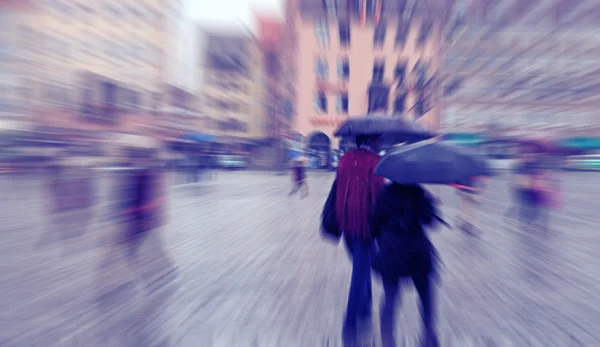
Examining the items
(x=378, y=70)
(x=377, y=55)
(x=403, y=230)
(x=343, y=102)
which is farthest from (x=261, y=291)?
(x=343, y=102)

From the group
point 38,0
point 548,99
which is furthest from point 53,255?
point 548,99

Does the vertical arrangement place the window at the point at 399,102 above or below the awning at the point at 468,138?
above

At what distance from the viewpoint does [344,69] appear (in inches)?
396

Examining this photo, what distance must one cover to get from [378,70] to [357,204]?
14.5ft

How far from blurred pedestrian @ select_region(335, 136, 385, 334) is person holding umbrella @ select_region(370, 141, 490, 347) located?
0.15 metres

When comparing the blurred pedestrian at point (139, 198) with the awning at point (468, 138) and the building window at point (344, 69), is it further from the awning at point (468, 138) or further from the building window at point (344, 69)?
the building window at point (344, 69)

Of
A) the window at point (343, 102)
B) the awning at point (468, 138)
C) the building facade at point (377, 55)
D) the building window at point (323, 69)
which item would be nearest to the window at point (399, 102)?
the building facade at point (377, 55)

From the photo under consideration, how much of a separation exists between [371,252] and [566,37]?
180 centimetres

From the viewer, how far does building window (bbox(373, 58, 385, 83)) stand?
7.00 metres

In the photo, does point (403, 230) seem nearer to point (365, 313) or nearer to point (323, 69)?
point (365, 313)

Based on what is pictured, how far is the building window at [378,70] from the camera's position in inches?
276

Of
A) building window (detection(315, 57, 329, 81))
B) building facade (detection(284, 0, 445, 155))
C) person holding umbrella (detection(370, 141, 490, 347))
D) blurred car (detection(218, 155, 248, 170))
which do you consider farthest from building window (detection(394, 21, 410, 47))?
blurred car (detection(218, 155, 248, 170))

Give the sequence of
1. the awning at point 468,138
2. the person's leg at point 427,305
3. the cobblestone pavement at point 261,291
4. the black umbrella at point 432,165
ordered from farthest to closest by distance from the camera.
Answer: the awning at point 468,138 < the cobblestone pavement at point 261,291 < the person's leg at point 427,305 < the black umbrella at point 432,165

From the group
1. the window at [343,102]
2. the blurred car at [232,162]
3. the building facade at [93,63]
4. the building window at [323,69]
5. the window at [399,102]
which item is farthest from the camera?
the blurred car at [232,162]
